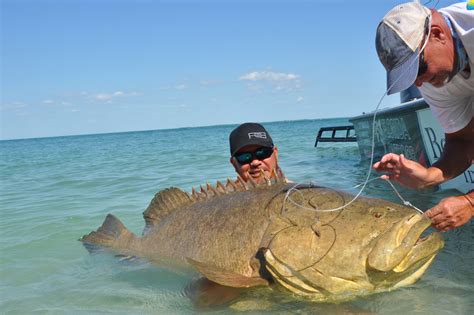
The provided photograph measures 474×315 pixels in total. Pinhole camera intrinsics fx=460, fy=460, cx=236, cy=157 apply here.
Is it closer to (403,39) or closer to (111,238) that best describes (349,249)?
(403,39)

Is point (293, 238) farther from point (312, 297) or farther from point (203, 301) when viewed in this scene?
point (203, 301)

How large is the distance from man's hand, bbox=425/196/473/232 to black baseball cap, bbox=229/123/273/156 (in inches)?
86.2

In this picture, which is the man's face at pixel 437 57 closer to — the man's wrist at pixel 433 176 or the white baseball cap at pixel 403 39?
the white baseball cap at pixel 403 39

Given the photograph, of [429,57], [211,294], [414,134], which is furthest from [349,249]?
[414,134]

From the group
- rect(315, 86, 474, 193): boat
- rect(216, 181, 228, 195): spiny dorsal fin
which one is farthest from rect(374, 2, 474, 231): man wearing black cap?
rect(315, 86, 474, 193): boat

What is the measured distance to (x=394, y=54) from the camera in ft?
8.62

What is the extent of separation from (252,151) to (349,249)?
220 cm

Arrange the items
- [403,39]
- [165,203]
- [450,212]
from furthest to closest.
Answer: [165,203], [450,212], [403,39]

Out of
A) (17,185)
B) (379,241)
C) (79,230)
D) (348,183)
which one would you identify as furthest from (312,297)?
(17,185)

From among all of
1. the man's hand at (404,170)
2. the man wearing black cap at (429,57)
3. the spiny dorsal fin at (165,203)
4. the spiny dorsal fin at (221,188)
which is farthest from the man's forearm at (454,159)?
the spiny dorsal fin at (165,203)

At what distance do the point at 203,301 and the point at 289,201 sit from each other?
92cm

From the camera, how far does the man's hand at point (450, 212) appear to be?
2.77m

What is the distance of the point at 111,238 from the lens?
15.5ft

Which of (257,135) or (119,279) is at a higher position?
(257,135)
